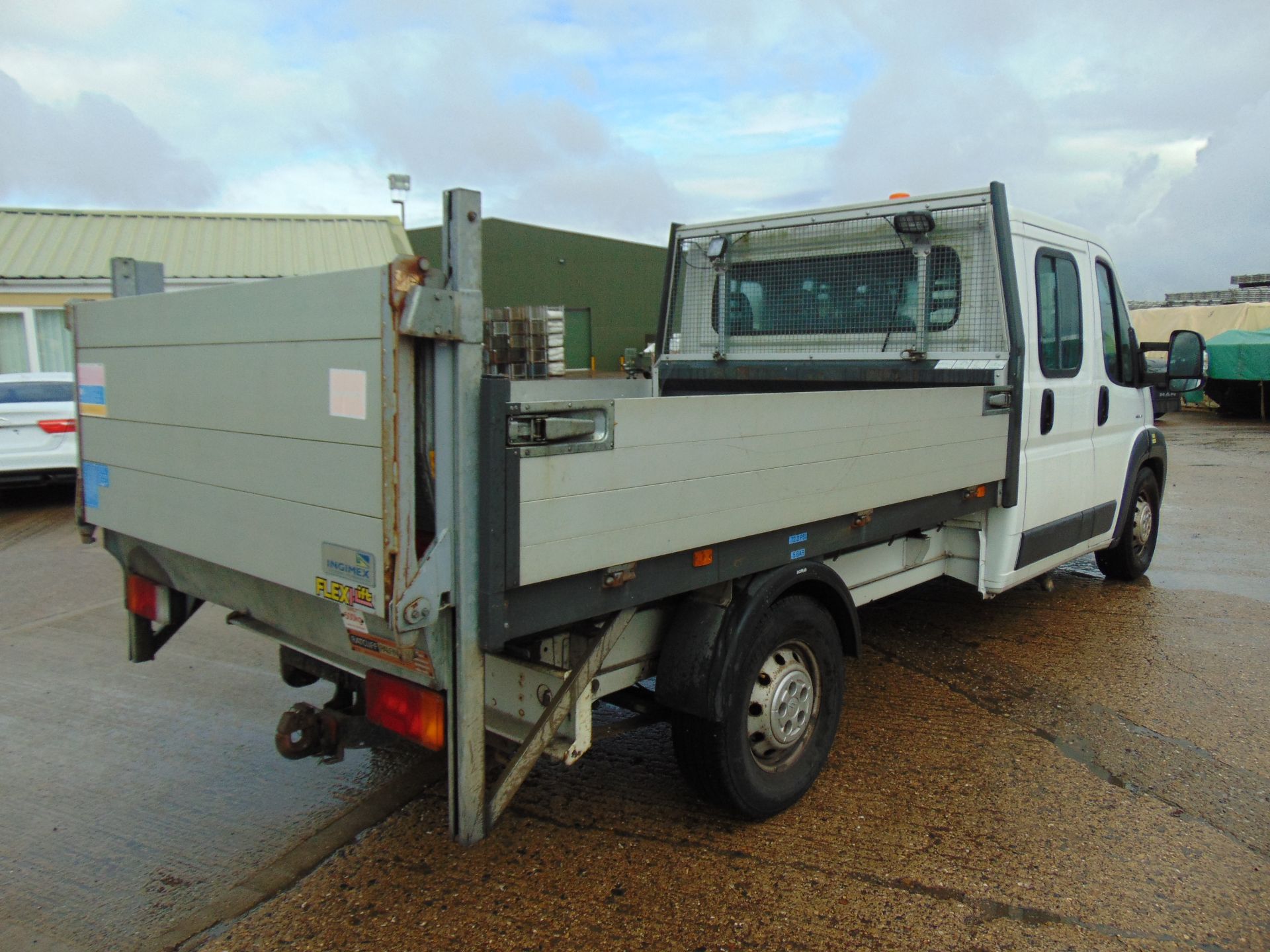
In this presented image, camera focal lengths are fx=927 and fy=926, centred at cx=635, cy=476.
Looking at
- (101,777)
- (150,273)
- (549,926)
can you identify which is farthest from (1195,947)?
(150,273)

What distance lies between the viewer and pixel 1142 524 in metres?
6.76

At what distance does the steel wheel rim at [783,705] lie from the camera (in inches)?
134

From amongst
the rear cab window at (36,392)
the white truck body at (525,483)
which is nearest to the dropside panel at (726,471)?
the white truck body at (525,483)

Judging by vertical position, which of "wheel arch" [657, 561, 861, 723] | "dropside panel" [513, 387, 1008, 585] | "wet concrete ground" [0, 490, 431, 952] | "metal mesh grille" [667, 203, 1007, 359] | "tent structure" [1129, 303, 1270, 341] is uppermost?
"tent structure" [1129, 303, 1270, 341]

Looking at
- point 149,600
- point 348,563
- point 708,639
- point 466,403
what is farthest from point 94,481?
point 708,639

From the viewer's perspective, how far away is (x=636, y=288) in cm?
3266

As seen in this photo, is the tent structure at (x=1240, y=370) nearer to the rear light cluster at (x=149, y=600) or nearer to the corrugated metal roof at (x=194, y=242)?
the corrugated metal roof at (x=194, y=242)

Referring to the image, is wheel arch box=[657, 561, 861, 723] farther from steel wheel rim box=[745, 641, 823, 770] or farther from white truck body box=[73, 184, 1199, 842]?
steel wheel rim box=[745, 641, 823, 770]

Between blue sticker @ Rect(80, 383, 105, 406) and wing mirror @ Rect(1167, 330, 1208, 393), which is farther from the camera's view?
wing mirror @ Rect(1167, 330, 1208, 393)

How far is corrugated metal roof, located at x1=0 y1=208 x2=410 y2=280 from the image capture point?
16797 mm

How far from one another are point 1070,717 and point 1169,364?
9.08ft

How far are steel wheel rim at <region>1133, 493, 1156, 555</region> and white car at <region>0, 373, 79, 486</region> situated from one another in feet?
32.4

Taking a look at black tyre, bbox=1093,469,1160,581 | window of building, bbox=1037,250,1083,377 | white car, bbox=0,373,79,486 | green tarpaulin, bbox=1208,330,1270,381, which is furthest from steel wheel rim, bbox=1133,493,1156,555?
green tarpaulin, bbox=1208,330,1270,381

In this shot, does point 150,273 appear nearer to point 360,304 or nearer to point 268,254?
point 360,304
